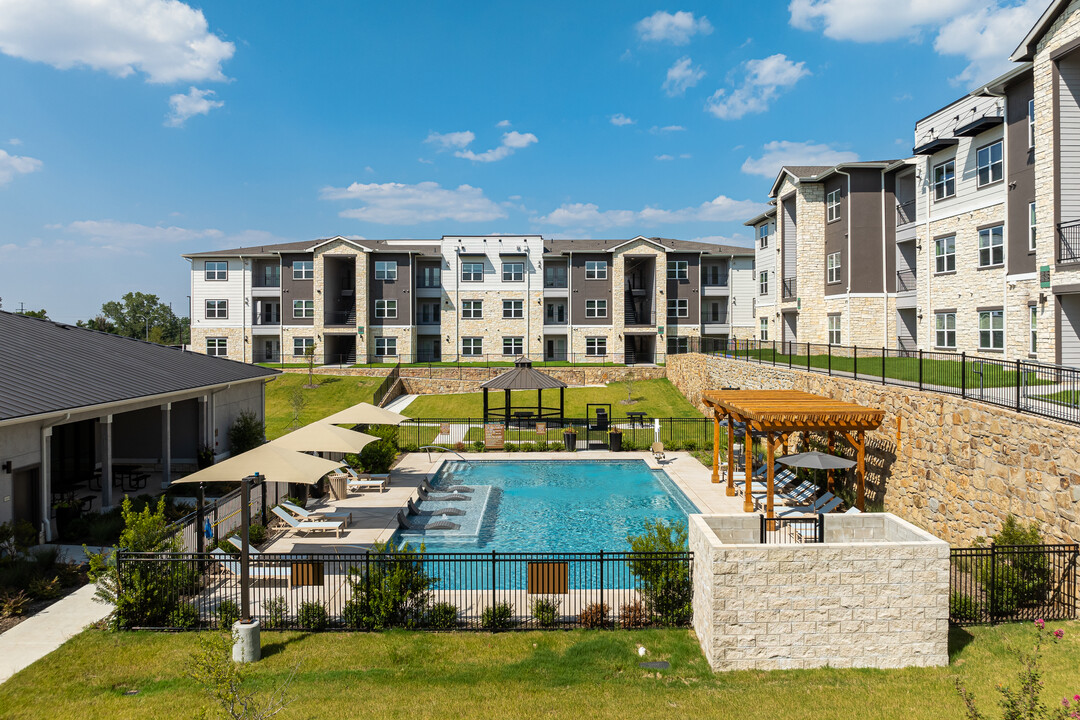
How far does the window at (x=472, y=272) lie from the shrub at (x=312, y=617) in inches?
1727

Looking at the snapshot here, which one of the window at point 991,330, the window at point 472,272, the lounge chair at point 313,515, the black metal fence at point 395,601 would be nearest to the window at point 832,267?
the window at point 991,330

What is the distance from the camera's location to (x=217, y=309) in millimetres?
53500

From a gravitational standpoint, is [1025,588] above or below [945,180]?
below

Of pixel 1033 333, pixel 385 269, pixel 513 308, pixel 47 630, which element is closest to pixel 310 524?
pixel 47 630

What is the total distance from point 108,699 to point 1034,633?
1413cm

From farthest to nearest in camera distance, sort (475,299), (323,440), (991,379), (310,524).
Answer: (475,299)
(323,440)
(310,524)
(991,379)

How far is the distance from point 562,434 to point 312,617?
20.1 meters

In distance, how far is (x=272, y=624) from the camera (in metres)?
10.9

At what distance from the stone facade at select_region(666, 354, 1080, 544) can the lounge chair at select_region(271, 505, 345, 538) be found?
586 inches

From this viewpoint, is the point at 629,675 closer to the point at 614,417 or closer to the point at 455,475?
the point at 455,475

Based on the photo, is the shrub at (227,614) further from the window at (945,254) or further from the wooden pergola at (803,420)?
the window at (945,254)

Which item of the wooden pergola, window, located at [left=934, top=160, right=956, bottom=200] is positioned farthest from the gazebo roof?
window, located at [left=934, top=160, right=956, bottom=200]

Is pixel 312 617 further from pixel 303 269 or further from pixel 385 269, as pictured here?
pixel 303 269

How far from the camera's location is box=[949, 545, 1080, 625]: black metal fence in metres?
10.9
